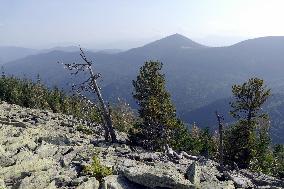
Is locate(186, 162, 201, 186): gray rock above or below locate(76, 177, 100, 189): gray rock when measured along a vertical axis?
below

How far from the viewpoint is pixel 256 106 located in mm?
55281

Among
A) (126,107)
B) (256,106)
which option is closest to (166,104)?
(256,106)

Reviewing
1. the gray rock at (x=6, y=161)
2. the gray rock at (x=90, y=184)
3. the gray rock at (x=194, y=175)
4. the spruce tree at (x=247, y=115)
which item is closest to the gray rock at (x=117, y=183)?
the gray rock at (x=90, y=184)

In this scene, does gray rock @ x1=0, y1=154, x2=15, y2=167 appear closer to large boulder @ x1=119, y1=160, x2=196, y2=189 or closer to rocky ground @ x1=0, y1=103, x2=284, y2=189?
rocky ground @ x1=0, y1=103, x2=284, y2=189

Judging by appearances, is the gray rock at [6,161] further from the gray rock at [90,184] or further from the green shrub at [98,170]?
the gray rock at [90,184]

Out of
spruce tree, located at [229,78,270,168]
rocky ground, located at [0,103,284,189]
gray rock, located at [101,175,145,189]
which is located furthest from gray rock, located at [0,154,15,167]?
spruce tree, located at [229,78,270,168]

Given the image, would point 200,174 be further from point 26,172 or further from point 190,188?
point 26,172

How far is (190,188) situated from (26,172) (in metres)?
10.0

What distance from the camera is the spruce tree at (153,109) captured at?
5291 cm

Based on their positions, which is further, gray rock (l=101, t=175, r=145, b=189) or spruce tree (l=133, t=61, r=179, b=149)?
spruce tree (l=133, t=61, r=179, b=149)

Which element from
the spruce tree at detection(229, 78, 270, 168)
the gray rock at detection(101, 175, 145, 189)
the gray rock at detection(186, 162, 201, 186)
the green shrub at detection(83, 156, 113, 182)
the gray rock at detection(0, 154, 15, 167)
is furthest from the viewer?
the spruce tree at detection(229, 78, 270, 168)

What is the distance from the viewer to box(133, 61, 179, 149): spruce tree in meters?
52.9

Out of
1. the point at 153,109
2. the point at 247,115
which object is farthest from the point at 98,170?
the point at 247,115

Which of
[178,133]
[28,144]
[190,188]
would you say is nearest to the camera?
[190,188]
